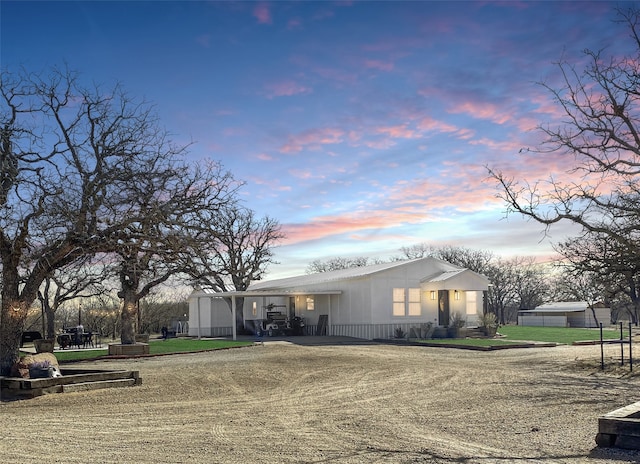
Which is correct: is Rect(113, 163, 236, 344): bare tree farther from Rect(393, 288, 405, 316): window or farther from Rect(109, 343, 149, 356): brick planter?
Rect(393, 288, 405, 316): window

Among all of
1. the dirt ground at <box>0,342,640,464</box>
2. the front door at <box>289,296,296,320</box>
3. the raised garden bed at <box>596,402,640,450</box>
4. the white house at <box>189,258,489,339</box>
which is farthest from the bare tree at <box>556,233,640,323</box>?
the front door at <box>289,296,296,320</box>

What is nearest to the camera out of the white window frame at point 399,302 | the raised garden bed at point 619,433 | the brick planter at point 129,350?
the raised garden bed at point 619,433

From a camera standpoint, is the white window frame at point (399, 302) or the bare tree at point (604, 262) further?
the white window frame at point (399, 302)

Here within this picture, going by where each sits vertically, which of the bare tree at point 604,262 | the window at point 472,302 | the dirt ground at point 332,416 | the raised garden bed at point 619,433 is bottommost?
the dirt ground at point 332,416

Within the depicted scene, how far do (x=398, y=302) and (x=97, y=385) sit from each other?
2075cm

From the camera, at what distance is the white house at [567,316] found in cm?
5118

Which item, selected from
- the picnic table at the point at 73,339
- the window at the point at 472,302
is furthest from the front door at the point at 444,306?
the picnic table at the point at 73,339

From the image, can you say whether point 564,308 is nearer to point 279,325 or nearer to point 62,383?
point 279,325

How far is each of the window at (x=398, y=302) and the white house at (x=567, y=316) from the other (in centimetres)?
2399

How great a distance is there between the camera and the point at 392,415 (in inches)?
387

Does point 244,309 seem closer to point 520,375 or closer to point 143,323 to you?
point 143,323

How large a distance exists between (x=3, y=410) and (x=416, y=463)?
25.0ft

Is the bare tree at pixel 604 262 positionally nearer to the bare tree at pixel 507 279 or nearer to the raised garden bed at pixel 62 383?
the raised garden bed at pixel 62 383

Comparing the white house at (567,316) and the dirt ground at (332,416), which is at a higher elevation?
the dirt ground at (332,416)
